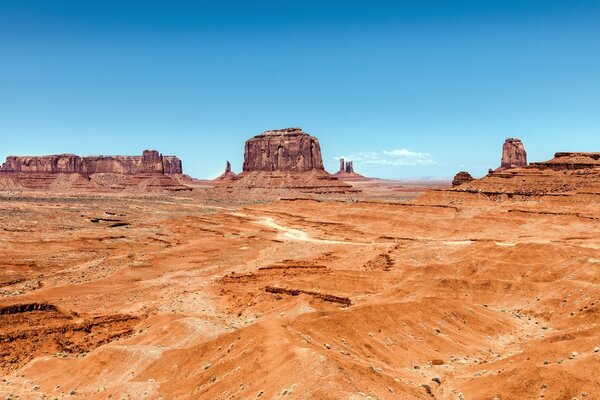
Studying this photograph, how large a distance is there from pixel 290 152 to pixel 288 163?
4045 millimetres

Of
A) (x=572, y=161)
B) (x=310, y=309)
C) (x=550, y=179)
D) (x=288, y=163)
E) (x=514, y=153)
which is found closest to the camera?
(x=310, y=309)

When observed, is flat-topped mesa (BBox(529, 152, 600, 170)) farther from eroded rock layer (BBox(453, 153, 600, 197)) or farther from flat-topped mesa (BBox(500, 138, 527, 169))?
flat-topped mesa (BBox(500, 138, 527, 169))

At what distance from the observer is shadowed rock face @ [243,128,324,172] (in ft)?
630

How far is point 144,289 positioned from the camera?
42.5 meters

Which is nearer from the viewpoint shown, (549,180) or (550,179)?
(549,180)

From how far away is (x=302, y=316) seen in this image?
24844 millimetres

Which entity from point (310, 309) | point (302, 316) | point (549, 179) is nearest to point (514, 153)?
point (549, 179)

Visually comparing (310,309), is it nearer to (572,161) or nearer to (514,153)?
(572,161)

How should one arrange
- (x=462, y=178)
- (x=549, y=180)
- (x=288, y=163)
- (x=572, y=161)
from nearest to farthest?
(x=549, y=180) → (x=572, y=161) → (x=462, y=178) → (x=288, y=163)

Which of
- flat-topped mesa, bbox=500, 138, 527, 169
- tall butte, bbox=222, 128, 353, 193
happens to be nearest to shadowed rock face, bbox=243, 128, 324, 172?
tall butte, bbox=222, 128, 353, 193

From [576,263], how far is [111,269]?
39889mm

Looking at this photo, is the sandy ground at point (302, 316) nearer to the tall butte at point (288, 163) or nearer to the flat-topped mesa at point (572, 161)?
the flat-topped mesa at point (572, 161)

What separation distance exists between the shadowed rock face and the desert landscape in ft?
360

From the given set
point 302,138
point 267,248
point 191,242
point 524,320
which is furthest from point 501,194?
point 302,138
